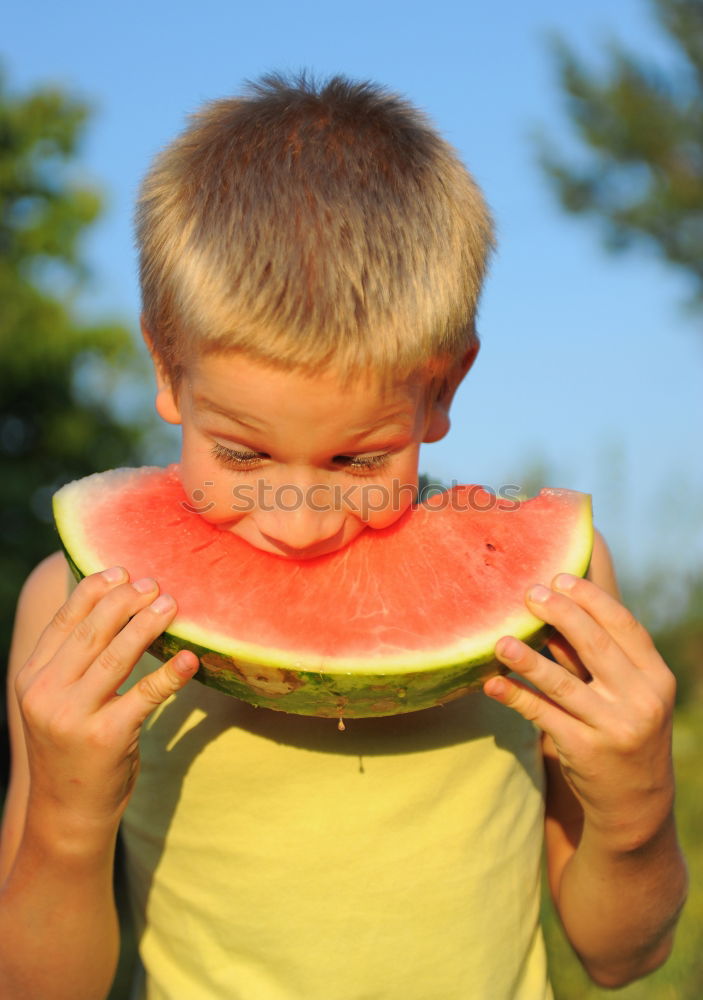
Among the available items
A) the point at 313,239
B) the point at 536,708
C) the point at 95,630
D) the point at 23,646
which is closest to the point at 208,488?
the point at 95,630

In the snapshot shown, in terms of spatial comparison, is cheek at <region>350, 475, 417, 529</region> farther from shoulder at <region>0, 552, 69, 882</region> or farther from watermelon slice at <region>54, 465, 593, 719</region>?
shoulder at <region>0, 552, 69, 882</region>

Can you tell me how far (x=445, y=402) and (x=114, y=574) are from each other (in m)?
0.69

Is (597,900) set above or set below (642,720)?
below

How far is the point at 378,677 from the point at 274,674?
17 centimetres

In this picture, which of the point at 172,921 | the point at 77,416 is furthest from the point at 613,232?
the point at 172,921

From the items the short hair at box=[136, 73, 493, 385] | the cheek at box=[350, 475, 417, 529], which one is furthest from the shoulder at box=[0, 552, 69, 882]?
the cheek at box=[350, 475, 417, 529]

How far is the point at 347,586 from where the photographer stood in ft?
6.12

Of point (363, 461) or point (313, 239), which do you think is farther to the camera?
point (363, 461)

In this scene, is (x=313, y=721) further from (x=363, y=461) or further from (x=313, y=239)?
(x=313, y=239)

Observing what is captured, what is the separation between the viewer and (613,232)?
946 centimetres

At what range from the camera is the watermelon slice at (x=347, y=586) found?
1656 mm

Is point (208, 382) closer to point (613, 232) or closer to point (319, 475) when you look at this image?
point (319, 475)

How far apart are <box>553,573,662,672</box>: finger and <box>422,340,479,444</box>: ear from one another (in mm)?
392

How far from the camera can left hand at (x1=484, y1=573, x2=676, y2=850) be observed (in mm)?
1627
